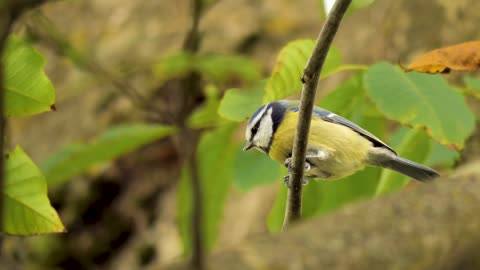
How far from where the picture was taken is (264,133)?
1.18 meters

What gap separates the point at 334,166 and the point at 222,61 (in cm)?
152

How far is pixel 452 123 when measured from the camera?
1.08 metres

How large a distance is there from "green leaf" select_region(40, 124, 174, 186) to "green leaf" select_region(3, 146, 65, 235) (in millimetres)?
565

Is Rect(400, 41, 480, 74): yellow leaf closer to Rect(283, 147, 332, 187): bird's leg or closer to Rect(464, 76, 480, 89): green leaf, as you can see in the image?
Rect(283, 147, 332, 187): bird's leg

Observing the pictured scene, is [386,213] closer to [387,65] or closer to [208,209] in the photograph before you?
[387,65]

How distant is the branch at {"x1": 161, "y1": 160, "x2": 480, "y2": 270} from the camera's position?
0.57 metres

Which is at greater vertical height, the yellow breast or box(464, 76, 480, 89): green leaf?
box(464, 76, 480, 89): green leaf

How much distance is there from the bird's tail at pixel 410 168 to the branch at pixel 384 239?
0.96 feet

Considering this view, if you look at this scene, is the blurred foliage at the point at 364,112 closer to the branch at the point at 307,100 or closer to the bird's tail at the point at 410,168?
the bird's tail at the point at 410,168

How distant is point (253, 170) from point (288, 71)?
36 centimetres

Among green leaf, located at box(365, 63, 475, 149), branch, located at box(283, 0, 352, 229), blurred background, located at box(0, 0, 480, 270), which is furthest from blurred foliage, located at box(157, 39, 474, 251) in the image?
blurred background, located at box(0, 0, 480, 270)

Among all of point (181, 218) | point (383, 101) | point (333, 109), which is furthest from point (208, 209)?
point (383, 101)

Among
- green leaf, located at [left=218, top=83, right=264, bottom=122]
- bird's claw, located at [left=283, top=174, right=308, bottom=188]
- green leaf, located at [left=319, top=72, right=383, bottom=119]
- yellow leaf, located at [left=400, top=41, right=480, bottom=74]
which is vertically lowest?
bird's claw, located at [left=283, top=174, right=308, bottom=188]

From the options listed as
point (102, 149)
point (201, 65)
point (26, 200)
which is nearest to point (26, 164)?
point (26, 200)
